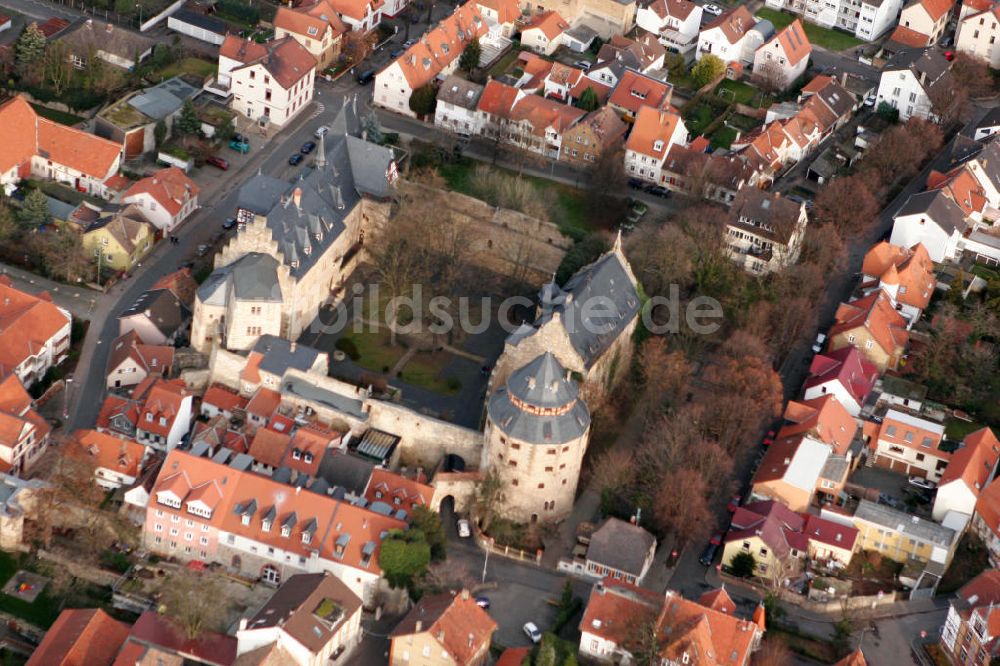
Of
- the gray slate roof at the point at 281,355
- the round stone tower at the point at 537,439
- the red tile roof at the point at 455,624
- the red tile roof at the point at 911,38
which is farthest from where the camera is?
the red tile roof at the point at 911,38

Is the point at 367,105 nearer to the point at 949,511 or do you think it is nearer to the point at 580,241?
the point at 580,241

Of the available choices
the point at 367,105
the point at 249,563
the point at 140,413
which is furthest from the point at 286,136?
the point at 249,563

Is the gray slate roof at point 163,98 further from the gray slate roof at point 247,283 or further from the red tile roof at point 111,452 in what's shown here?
the red tile roof at point 111,452

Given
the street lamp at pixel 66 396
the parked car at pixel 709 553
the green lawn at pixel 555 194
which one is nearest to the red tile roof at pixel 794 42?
the green lawn at pixel 555 194

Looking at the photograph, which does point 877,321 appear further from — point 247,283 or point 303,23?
point 303,23

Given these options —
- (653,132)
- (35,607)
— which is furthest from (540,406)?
(653,132)
